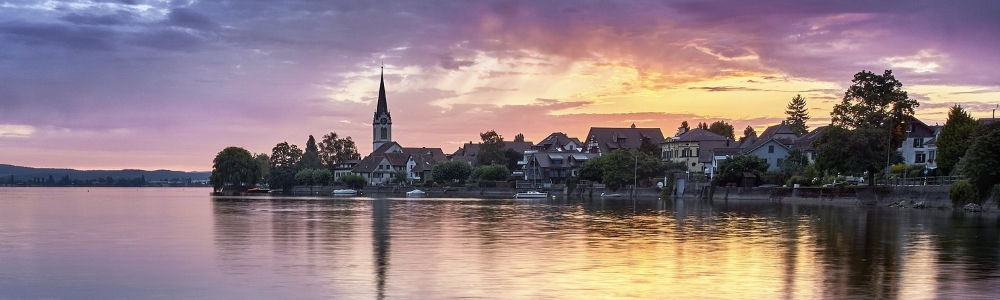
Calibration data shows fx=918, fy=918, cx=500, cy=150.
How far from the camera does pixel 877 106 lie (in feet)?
334

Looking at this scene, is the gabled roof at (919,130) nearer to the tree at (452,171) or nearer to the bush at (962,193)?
the bush at (962,193)

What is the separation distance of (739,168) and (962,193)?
145 ft

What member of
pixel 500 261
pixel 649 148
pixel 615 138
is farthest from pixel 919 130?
pixel 500 261

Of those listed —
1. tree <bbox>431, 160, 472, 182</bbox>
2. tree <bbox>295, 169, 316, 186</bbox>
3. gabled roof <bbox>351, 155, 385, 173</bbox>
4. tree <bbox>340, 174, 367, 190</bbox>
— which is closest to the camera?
tree <bbox>431, 160, 472, 182</bbox>

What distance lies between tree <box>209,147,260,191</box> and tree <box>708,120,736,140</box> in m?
88.1

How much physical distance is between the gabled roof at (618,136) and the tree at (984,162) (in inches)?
4535

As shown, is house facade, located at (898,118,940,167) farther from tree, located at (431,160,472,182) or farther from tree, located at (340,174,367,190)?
tree, located at (340,174,367,190)

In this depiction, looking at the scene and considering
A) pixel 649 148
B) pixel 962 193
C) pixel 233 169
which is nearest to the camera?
pixel 962 193

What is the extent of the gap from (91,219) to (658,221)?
3516 centimetres

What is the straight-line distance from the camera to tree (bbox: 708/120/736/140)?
181375mm

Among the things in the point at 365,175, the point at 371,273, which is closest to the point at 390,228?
the point at 371,273

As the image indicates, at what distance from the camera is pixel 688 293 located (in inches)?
854

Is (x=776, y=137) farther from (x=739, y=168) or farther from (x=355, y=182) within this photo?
(x=355, y=182)

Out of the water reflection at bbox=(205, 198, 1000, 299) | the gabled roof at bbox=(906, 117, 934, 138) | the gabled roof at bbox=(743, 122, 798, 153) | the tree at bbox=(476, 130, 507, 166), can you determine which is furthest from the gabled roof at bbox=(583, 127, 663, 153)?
the water reflection at bbox=(205, 198, 1000, 299)
